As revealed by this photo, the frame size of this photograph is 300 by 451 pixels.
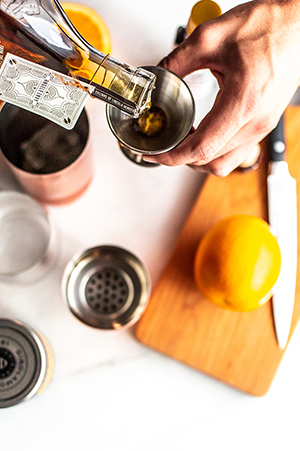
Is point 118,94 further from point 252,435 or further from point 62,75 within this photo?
point 252,435

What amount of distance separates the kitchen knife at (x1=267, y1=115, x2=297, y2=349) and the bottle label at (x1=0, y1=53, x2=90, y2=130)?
0.41 metres

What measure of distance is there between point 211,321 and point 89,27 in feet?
1.66

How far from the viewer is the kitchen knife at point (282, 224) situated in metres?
0.65

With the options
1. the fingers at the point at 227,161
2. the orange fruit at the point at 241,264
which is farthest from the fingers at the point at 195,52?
the orange fruit at the point at 241,264

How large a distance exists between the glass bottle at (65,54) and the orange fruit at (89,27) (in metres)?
0.25

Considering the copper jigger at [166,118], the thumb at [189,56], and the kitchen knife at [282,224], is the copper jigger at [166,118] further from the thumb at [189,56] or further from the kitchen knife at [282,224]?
the kitchen knife at [282,224]

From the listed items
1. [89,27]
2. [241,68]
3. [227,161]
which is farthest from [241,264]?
[89,27]

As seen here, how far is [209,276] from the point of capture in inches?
22.8

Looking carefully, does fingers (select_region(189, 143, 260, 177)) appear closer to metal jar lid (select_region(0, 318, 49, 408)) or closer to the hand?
the hand

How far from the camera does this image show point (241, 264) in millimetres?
554

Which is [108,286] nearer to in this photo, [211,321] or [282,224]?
[211,321]

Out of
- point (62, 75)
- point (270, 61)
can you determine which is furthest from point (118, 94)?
point (270, 61)

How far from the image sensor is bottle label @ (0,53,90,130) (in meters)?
0.35

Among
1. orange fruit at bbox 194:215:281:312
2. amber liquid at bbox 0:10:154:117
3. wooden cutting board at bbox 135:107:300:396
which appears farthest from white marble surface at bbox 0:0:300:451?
amber liquid at bbox 0:10:154:117
